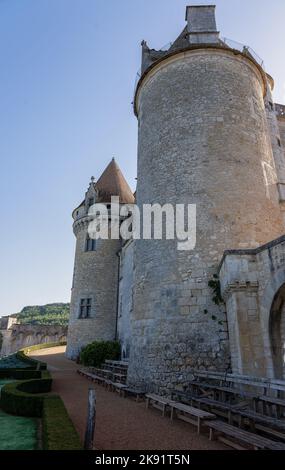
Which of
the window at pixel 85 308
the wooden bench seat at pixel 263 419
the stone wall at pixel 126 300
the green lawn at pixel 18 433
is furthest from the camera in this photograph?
the window at pixel 85 308

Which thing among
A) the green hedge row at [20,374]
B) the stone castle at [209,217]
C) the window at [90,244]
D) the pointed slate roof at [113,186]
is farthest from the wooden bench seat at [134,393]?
the pointed slate roof at [113,186]

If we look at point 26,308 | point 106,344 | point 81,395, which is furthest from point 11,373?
point 26,308

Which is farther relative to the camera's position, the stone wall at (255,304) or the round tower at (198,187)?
the round tower at (198,187)

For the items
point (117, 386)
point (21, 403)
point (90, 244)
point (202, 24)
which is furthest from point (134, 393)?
point (202, 24)

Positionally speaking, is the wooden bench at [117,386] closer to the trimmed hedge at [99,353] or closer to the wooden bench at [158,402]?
the wooden bench at [158,402]

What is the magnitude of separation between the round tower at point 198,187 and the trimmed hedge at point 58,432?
11.9 feet

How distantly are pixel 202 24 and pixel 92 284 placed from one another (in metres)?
15.8

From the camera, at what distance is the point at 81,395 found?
9.32 meters

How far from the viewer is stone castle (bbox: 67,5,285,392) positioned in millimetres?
7008

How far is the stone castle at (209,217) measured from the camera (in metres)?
7.01

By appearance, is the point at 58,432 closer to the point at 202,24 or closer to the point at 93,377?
the point at 93,377

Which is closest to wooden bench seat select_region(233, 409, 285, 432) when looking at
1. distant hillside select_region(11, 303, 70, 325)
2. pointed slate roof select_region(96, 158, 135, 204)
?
pointed slate roof select_region(96, 158, 135, 204)

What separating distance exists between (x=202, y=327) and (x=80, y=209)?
55.8ft
